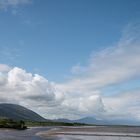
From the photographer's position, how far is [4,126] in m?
164

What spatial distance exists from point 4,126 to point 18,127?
7549 millimetres

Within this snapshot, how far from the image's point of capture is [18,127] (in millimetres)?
165250
